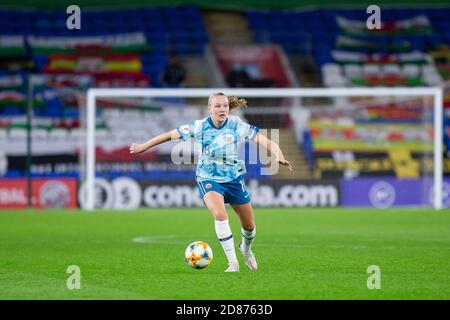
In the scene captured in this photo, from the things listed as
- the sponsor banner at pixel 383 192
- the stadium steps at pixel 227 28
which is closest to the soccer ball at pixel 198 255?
the sponsor banner at pixel 383 192

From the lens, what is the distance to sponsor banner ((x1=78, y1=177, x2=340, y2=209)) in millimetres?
25594

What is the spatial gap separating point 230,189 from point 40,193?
15342 mm

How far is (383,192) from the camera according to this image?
85.4 feet

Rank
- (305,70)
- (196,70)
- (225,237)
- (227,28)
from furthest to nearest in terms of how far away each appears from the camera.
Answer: (227,28) < (305,70) < (196,70) < (225,237)

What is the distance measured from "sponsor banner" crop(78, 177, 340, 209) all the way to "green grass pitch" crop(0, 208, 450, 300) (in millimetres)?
2999

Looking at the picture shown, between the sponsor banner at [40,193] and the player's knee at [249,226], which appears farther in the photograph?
the sponsor banner at [40,193]

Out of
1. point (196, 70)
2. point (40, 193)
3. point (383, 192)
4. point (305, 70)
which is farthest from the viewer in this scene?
point (305, 70)

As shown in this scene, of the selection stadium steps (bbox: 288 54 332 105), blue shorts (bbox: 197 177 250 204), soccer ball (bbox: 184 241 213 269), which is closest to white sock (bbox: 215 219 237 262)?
soccer ball (bbox: 184 241 213 269)

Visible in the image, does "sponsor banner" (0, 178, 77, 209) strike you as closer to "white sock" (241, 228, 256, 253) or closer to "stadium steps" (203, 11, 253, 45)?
"stadium steps" (203, 11, 253, 45)

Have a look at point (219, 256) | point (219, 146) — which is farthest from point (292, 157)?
point (219, 146)

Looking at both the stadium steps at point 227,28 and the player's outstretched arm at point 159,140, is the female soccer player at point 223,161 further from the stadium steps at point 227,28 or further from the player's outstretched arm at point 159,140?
the stadium steps at point 227,28

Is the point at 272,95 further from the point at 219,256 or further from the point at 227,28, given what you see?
the point at 219,256

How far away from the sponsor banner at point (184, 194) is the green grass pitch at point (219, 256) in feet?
9.84

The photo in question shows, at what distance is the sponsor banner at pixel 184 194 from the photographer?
25.6 meters
